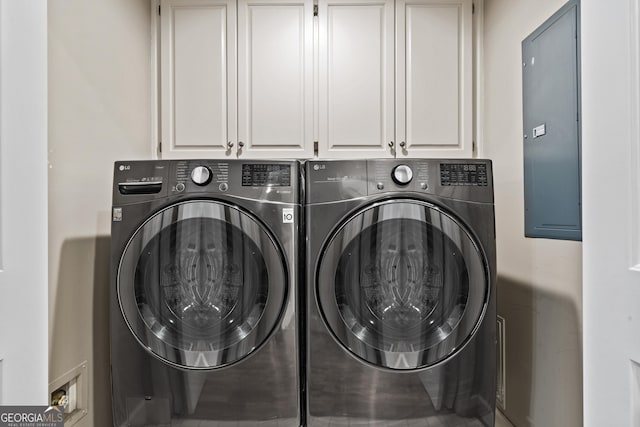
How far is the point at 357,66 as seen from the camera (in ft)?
6.28

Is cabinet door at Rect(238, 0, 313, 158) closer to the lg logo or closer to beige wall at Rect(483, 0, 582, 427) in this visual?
the lg logo

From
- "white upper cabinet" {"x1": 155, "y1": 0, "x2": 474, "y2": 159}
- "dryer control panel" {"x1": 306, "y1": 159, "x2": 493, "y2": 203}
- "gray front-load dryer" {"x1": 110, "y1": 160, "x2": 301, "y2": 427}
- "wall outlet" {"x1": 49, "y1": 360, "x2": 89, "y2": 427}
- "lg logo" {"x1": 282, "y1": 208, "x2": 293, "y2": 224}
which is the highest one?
"white upper cabinet" {"x1": 155, "y1": 0, "x2": 474, "y2": 159}

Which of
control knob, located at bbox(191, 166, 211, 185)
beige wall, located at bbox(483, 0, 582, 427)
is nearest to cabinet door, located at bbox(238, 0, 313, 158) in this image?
control knob, located at bbox(191, 166, 211, 185)

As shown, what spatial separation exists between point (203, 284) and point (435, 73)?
1.46 m

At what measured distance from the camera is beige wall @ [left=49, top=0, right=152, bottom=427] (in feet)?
4.14

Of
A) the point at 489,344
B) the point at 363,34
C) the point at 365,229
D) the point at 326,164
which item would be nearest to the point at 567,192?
the point at 489,344

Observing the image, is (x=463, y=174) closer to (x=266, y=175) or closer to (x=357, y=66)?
(x=266, y=175)

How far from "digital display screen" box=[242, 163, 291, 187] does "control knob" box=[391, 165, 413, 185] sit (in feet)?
1.18

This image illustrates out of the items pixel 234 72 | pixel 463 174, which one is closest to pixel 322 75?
pixel 234 72

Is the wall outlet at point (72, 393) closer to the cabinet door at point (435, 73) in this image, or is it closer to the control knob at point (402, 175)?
the control knob at point (402, 175)

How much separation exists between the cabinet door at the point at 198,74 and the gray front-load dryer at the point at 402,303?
35.8 inches

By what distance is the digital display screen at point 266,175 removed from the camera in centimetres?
132

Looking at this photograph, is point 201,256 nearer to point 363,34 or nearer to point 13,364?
point 13,364

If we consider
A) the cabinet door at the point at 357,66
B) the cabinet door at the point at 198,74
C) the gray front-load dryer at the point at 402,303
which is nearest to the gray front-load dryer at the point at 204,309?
the gray front-load dryer at the point at 402,303
